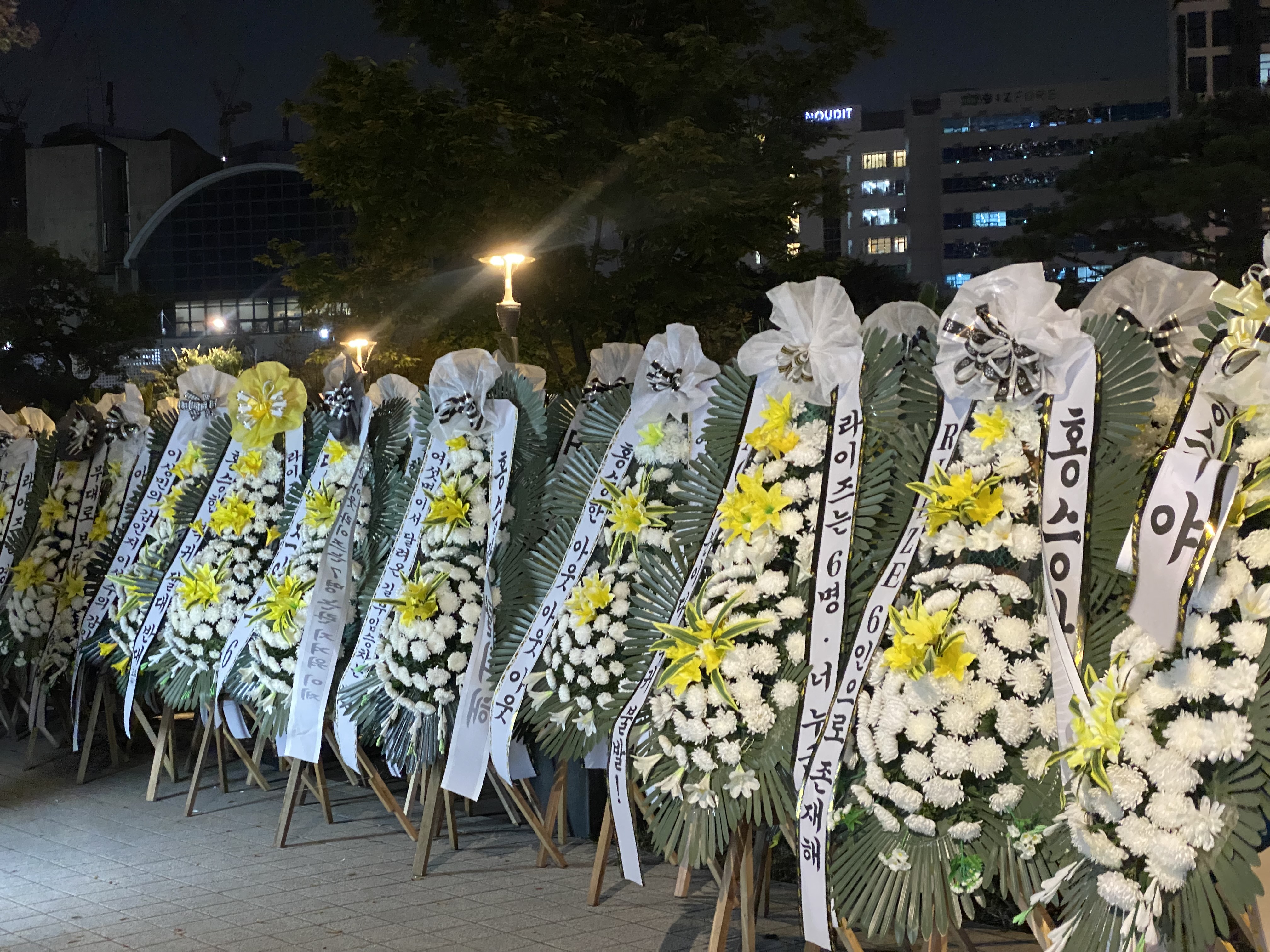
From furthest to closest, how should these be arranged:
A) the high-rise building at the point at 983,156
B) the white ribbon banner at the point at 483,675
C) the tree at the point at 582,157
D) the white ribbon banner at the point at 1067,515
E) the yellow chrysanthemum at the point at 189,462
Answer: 1. the high-rise building at the point at 983,156
2. the tree at the point at 582,157
3. the yellow chrysanthemum at the point at 189,462
4. the white ribbon banner at the point at 483,675
5. the white ribbon banner at the point at 1067,515

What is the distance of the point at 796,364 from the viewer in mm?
4797

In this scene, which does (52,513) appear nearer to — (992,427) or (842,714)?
(842,714)

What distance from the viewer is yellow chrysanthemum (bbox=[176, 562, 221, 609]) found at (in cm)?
796

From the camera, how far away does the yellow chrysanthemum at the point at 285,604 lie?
736cm

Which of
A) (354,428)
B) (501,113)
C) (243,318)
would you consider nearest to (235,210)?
(243,318)

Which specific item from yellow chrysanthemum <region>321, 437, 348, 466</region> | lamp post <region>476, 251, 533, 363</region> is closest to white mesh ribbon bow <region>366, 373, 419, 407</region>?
yellow chrysanthemum <region>321, 437, 348, 466</region>

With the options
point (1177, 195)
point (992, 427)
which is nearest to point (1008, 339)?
point (992, 427)

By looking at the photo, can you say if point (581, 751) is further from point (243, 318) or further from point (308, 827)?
point (243, 318)

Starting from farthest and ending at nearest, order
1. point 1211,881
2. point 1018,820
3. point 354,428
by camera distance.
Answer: point 354,428
point 1018,820
point 1211,881

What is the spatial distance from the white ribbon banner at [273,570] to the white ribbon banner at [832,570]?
373 cm

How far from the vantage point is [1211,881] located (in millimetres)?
3230

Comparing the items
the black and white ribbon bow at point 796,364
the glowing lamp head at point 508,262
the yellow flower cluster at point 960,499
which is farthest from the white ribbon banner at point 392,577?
the glowing lamp head at point 508,262

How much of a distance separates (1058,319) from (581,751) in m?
2.88

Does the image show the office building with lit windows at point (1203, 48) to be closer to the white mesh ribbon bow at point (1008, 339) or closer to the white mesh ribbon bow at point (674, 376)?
the white mesh ribbon bow at point (674, 376)
